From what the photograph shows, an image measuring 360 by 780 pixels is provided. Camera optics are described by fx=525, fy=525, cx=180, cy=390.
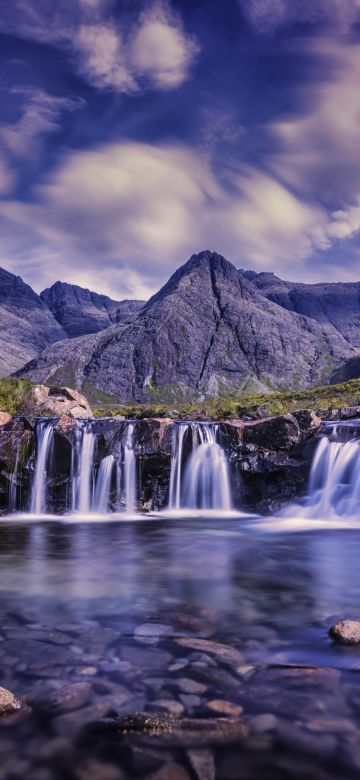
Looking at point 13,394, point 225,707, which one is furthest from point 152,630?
point 13,394

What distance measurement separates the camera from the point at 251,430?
1062 inches

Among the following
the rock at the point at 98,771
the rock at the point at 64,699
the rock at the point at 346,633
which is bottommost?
the rock at the point at 98,771

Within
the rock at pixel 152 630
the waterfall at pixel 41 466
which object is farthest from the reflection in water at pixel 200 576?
the waterfall at pixel 41 466

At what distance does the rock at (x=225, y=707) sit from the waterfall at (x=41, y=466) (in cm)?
2284

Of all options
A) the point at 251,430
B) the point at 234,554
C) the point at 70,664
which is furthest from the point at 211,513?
the point at 70,664

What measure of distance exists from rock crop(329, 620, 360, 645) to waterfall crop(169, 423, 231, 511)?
63.3ft

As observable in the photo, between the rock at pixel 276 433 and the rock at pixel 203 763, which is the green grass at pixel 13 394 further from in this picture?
the rock at pixel 203 763

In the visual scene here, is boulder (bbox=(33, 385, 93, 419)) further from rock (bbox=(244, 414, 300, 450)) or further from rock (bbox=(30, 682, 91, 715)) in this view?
rock (bbox=(30, 682, 91, 715))

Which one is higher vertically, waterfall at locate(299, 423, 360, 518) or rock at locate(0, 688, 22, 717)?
waterfall at locate(299, 423, 360, 518)

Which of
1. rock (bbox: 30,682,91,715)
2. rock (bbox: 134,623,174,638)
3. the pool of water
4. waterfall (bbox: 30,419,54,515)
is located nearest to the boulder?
waterfall (bbox: 30,419,54,515)

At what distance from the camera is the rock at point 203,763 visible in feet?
15.0

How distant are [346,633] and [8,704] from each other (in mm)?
4624

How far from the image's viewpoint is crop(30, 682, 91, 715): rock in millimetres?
5688

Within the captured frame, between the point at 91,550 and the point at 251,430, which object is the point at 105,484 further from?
the point at 91,550
